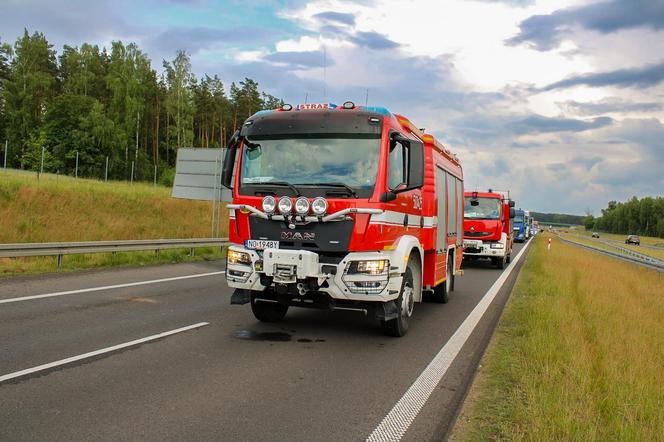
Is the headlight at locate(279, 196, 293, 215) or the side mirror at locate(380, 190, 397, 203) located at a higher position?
the side mirror at locate(380, 190, 397, 203)

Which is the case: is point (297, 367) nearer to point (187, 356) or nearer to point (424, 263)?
point (187, 356)

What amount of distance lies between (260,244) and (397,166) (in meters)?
2.04

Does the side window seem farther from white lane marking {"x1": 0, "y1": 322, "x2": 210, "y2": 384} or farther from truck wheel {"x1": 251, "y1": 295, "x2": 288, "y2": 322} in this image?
white lane marking {"x1": 0, "y1": 322, "x2": 210, "y2": 384}

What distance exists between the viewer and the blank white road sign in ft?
66.3

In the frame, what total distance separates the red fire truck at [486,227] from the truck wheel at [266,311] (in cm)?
1258

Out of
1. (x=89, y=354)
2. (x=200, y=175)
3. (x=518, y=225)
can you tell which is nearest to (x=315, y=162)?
(x=89, y=354)

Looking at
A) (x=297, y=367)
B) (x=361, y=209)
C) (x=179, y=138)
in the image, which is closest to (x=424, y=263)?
(x=361, y=209)

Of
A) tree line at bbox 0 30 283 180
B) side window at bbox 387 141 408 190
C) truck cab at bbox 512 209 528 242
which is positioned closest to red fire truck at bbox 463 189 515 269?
side window at bbox 387 141 408 190

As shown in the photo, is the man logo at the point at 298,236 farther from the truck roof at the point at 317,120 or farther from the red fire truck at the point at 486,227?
the red fire truck at the point at 486,227

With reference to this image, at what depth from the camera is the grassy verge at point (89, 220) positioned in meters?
15.5

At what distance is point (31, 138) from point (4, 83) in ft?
33.1

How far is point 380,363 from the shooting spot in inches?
238

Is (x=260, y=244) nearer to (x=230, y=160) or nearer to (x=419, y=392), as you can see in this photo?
(x=230, y=160)

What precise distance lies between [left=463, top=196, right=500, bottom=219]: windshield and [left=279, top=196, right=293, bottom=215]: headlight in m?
14.3
